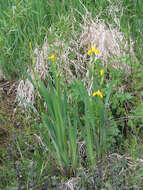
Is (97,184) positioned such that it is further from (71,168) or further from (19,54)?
(19,54)

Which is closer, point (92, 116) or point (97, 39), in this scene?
point (92, 116)

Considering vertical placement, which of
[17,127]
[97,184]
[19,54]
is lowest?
[97,184]

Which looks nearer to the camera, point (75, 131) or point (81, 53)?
point (75, 131)

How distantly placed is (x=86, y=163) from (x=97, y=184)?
13.7 inches

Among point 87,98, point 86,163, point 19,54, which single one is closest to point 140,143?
point 86,163

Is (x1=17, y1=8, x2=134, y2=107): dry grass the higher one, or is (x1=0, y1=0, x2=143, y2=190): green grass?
(x1=17, y1=8, x2=134, y2=107): dry grass

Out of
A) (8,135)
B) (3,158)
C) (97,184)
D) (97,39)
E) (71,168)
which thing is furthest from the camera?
(97,39)

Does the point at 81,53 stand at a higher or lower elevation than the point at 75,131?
higher

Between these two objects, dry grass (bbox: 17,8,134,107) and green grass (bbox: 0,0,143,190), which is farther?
dry grass (bbox: 17,8,134,107)

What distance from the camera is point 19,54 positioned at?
3674 millimetres

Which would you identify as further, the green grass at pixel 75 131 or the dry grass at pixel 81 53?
the dry grass at pixel 81 53

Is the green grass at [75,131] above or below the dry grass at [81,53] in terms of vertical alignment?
below

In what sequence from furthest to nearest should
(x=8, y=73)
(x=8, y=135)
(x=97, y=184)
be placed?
1. (x=8, y=73)
2. (x=8, y=135)
3. (x=97, y=184)

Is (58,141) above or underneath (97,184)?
above
